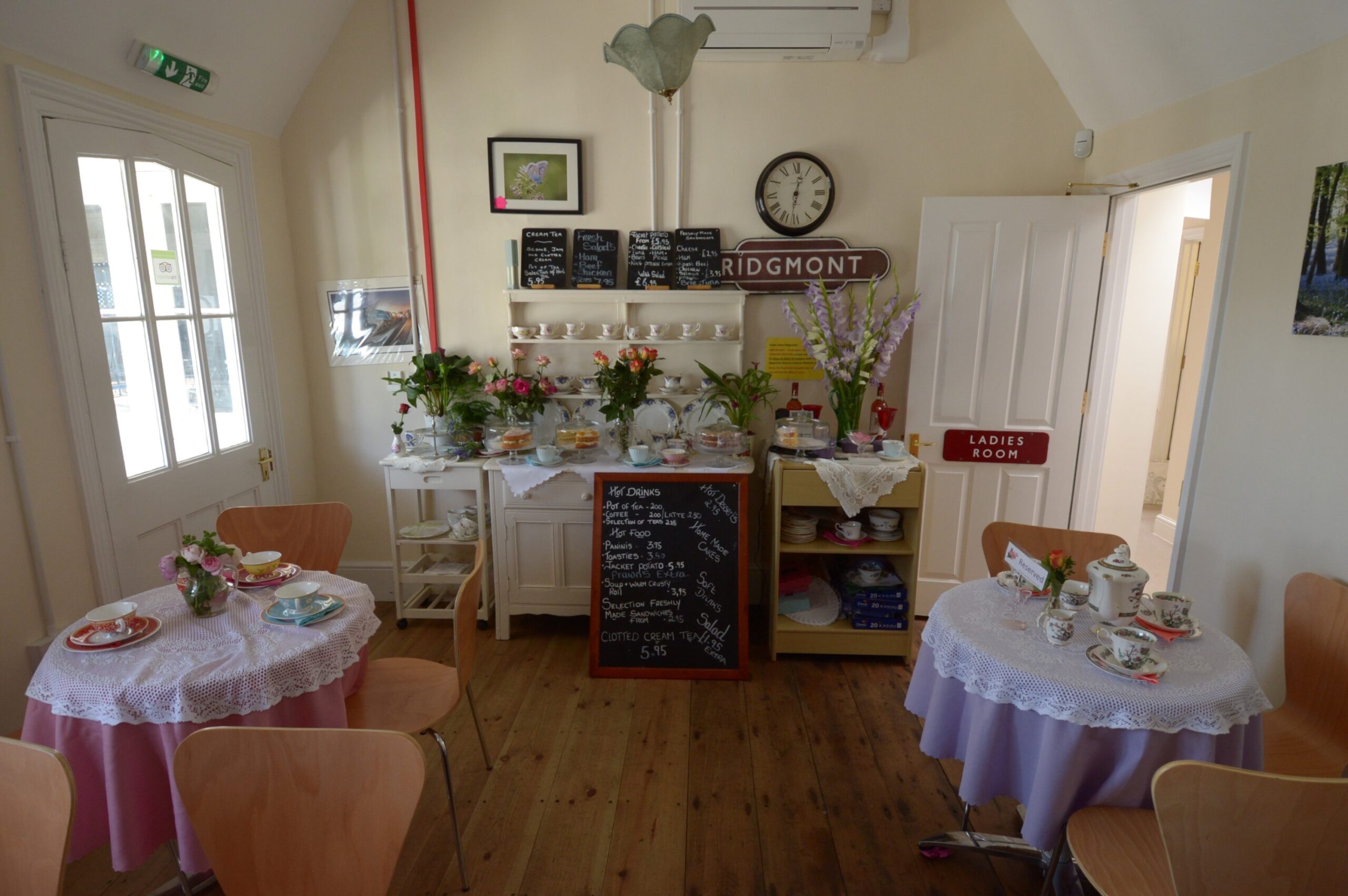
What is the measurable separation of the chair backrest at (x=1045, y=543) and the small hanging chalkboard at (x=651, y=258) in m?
1.85

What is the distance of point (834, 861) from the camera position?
207cm

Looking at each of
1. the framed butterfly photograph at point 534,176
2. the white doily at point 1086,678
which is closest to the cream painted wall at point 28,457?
the framed butterfly photograph at point 534,176

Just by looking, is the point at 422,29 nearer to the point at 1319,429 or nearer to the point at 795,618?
the point at 795,618

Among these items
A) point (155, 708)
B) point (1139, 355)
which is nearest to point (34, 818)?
point (155, 708)

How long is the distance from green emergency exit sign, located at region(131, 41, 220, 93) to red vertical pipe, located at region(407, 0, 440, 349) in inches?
32.1

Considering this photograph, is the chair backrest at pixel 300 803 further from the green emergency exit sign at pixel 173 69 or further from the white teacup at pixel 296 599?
the green emergency exit sign at pixel 173 69

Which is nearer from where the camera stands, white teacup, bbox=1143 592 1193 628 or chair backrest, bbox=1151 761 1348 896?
chair backrest, bbox=1151 761 1348 896

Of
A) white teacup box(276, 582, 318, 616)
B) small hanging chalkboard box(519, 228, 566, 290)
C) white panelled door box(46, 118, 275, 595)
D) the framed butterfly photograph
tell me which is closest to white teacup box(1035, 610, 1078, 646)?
white teacup box(276, 582, 318, 616)

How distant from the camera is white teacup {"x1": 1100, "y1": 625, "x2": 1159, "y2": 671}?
1.65 meters

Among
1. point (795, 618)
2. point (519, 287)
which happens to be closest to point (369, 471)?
point (519, 287)

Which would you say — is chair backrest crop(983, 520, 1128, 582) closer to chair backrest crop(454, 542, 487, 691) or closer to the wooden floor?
the wooden floor

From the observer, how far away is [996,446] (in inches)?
132

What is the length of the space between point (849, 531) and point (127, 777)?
8.37ft

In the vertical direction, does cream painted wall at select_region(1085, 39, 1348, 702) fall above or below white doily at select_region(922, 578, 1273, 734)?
above
